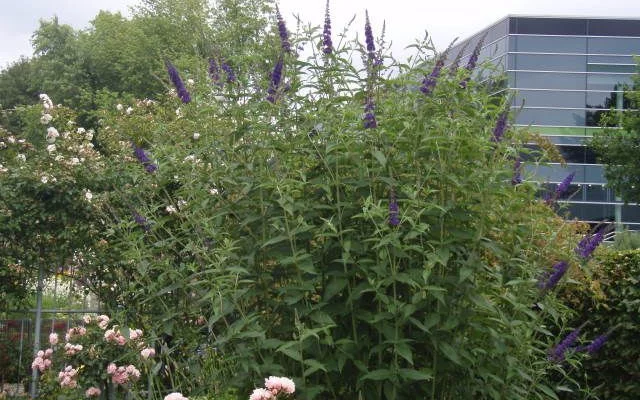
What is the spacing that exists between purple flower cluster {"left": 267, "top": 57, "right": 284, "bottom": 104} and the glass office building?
32438 millimetres

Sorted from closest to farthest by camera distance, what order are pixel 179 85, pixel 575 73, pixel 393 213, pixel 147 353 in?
1. pixel 393 213
2. pixel 179 85
3. pixel 147 353
4. pixel 575 73

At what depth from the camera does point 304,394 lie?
3510 millimetres

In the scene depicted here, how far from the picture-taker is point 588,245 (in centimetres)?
380

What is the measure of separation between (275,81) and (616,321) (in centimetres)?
404

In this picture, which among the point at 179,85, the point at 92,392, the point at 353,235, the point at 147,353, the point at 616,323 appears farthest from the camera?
the point at 616,323

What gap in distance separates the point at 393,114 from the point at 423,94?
168 mm

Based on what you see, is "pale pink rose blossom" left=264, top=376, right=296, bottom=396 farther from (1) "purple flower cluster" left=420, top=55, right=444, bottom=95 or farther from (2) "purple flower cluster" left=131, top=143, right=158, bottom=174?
(2) "purple flower cluster" left=131, top=143, right=158, bottom=174

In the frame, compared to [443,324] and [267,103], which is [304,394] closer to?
[443,324]

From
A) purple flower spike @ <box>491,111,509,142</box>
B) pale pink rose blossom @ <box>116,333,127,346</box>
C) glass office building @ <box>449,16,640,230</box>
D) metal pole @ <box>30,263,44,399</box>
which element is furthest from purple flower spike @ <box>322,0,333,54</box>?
glass office building @ <box>449,16,640,230</box>

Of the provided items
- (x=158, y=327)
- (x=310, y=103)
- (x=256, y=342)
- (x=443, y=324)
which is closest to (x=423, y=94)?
(x=310, y=103)

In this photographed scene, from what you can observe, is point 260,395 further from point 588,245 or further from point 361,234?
point 588,245

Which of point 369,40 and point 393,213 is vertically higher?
point 369,40

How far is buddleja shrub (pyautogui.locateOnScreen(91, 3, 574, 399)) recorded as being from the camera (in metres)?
3.49

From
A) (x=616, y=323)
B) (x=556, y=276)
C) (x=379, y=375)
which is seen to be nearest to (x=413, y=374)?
(x=379, y=375)
